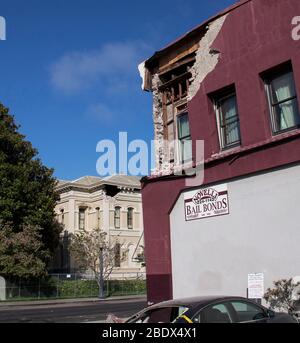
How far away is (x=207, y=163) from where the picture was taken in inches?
496

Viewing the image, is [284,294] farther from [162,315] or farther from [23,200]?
[23,200]

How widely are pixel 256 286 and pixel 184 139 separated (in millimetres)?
4825

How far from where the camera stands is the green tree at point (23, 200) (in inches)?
1559

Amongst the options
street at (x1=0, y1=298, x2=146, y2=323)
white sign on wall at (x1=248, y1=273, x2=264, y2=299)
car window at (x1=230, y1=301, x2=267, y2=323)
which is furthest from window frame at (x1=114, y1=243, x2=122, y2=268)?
car window at (x1=230, y1=301, x2=267, y2=323)

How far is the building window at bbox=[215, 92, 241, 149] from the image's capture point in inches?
499

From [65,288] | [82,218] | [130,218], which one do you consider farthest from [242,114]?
[130,218]

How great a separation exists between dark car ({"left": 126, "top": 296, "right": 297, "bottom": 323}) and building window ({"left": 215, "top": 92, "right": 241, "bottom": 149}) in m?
5.19

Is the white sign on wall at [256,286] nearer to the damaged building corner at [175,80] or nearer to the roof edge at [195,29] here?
the damaged building corner at [175,80]

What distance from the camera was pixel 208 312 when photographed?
24.6 feet

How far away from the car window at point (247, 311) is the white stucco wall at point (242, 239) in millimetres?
2535

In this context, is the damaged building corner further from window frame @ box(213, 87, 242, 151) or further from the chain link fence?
the chain link fence

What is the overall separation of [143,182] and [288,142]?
195 inches

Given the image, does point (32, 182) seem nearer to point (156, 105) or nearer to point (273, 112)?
point (156, 105)
